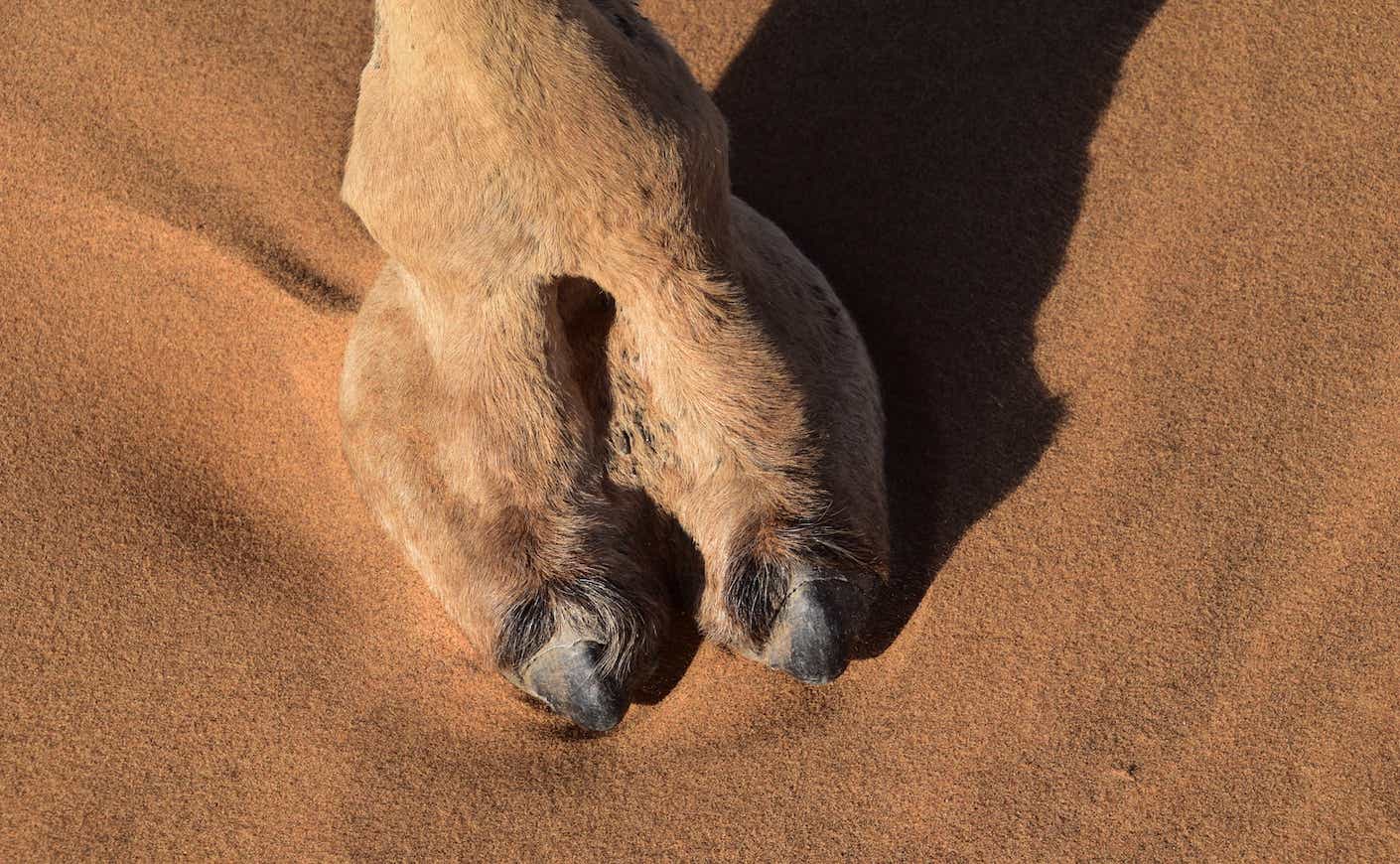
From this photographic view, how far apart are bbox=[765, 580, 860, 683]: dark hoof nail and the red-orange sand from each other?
35cm

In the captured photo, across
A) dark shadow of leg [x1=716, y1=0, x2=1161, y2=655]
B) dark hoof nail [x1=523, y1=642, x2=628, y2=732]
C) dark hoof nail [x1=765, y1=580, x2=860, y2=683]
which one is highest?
dark shadow of leg [x1=716, y1=0, x2=1161, y2=655]

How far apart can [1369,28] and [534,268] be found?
2346 mm

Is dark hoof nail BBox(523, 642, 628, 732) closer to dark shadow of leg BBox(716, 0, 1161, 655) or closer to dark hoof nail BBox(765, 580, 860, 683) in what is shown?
dark hoof nail BBox(765, 580, 860, 683)

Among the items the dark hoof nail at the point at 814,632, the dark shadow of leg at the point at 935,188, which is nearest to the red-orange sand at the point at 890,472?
the dark shadow of leg at the point at 935,188

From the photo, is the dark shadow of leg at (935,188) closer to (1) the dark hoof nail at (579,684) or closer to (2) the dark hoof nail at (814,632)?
(2) the dark hoof nail at (814,632)

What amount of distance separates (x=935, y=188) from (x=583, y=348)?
3.86ft

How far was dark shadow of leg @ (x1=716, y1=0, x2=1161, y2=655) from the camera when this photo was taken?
260 centimetres

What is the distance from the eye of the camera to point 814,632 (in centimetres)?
209

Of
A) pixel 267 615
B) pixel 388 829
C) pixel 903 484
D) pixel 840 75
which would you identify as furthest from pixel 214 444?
pixel 840 75

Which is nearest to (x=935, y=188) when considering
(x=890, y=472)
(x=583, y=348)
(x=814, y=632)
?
(x=890, y=472)

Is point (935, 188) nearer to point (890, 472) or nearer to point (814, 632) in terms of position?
point (890, 472)

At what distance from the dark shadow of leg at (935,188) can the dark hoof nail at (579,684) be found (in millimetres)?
681

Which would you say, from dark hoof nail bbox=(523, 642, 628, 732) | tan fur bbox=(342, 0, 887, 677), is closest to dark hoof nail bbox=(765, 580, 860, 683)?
tan fur bbox=(342, 0, 887, 677)

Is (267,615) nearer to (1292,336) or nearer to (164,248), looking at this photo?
(164,248)
